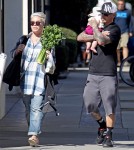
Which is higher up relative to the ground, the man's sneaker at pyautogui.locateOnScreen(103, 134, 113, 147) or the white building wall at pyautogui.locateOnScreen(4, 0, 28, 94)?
the white building wall at pyautogui.locateOnScreen(4, 0, 28, 94)

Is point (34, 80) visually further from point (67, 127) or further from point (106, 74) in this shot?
point (67, 127)

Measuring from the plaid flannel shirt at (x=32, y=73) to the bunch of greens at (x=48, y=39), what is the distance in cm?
11

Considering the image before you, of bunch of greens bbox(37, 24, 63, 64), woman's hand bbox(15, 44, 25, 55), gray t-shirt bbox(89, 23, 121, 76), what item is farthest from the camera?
woman's hand bbox(15, 44, 25, 55)

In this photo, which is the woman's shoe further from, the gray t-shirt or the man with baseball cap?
the gray t-shirt

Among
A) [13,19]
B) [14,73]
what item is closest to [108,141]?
[14,73]

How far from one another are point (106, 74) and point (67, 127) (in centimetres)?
218

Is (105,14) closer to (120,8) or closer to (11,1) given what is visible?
(11,1)

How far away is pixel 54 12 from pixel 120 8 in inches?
359

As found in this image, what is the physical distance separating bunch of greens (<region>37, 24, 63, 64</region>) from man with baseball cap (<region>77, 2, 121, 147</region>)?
353mm

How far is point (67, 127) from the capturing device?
39.9 ft

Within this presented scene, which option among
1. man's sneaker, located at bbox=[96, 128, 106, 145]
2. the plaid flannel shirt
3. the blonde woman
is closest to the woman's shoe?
the blonde woman

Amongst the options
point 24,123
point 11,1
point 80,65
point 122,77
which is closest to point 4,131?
point 24,123

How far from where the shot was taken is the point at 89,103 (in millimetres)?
10281

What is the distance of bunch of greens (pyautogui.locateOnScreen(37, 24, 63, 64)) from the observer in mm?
10133
